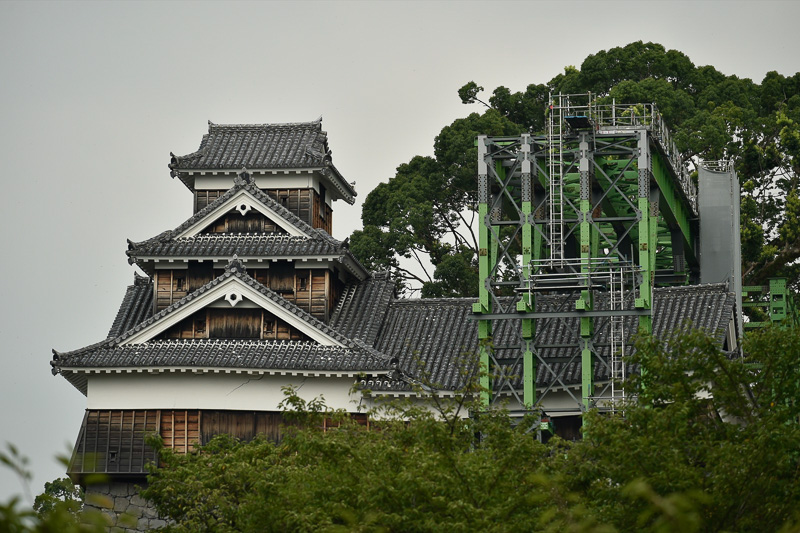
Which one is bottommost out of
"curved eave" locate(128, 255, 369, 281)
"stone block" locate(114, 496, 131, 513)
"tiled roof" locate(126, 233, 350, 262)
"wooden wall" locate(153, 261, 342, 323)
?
"stone block" locate(114, 496, 131, 513)

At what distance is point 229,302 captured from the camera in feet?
120

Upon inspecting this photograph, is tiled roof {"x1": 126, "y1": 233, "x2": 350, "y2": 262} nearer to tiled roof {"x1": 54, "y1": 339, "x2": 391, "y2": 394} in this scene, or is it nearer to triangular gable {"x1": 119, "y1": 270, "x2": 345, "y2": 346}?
triangular gable {"x1": 119, "y1": 270, "x2": 345, "y2": 346}

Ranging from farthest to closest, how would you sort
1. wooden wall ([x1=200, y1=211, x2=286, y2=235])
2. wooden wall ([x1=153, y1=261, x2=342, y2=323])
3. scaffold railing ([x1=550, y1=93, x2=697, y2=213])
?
wooden wall ([x1=200, y1=211, x2=286, y2=235]) < wooden wall ([x1=153, y1=261, x2=342, y2=323]) < scaffold railing ([x1=550, y1=93, x2=697, y2=213])

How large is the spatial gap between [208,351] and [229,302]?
145 centimetres

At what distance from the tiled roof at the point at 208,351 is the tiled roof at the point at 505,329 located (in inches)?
51.6

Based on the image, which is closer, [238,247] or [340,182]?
[238,247]

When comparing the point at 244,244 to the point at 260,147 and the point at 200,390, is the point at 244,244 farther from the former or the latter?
the point at 200,390

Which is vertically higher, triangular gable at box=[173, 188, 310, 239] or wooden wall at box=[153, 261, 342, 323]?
triangular gable at box=[173, 188, 310, 239]

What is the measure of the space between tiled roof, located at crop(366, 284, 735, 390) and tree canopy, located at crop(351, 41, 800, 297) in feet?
40.7

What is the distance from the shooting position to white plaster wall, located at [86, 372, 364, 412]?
117 ft

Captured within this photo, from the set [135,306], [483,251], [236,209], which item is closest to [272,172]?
[236,209]

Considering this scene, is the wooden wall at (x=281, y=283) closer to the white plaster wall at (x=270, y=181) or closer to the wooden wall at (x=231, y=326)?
the wooden wall at (x=231, y=326)

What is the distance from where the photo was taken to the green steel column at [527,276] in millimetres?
33500

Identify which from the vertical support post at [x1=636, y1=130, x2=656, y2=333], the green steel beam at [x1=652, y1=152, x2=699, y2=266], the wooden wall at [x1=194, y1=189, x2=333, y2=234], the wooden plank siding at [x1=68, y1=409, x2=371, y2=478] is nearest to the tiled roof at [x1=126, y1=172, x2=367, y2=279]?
the wooden wall at [x1=194, y1=189, x2=333, y2=234]
